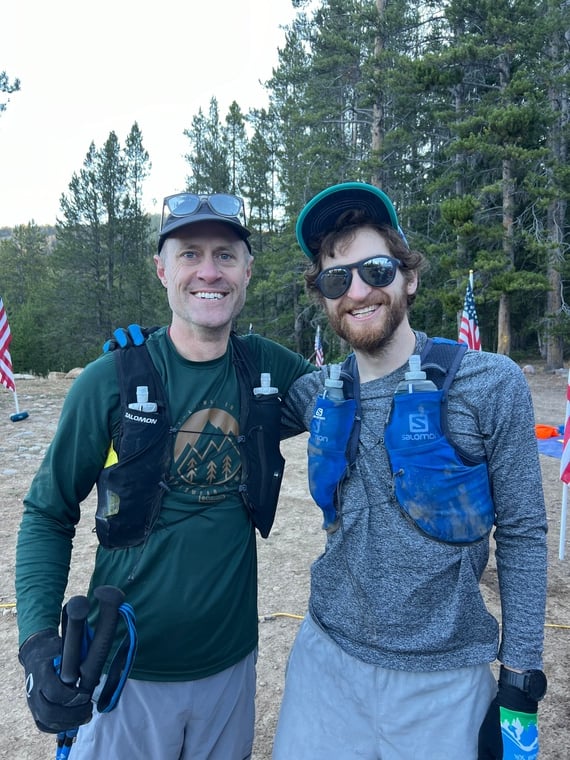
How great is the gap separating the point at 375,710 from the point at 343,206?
191 centimetres

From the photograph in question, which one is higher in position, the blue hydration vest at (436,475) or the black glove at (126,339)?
the black glove at (126,339)

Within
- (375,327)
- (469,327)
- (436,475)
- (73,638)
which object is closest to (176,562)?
(73,638)

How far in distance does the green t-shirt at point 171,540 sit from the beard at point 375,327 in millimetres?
615

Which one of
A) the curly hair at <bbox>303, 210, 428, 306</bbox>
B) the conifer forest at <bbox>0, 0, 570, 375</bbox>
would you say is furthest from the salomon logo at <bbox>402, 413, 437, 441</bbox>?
the conifer forest at <bbox>0, 0, 570, 375</bbox>

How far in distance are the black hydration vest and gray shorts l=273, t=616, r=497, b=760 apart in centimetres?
62

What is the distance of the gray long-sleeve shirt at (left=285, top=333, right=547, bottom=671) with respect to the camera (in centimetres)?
177

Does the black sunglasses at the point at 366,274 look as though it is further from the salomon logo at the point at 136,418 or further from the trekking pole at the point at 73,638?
the trekking pole at the point at 73,638

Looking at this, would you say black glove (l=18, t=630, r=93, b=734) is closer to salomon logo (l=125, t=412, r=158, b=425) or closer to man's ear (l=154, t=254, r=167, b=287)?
salomon logo (l=125, t=412, r=158, b=425)

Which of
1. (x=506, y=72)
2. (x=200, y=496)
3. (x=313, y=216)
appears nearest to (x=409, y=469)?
(x=200, y=496)

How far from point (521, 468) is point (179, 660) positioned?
1430 millimetres

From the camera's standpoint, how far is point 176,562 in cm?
200

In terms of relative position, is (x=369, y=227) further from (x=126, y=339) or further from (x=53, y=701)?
(x=53, y=701)

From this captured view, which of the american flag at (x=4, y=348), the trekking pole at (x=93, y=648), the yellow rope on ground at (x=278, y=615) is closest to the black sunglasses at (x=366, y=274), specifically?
the trekking pole at (x=93, y=648)

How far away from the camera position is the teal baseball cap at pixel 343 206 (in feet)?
6.97
